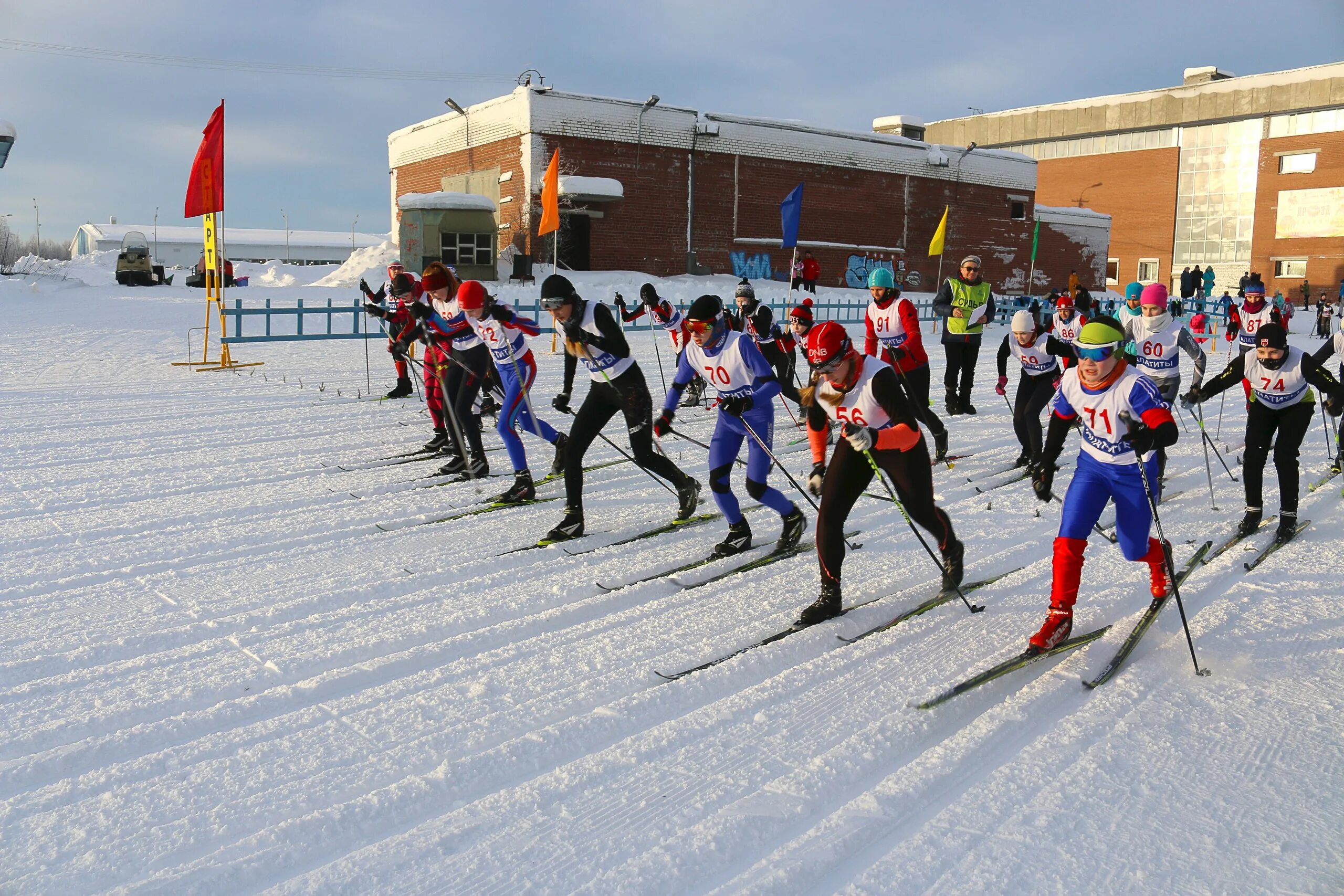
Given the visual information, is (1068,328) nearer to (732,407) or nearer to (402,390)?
(732,407)

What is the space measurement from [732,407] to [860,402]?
123cm

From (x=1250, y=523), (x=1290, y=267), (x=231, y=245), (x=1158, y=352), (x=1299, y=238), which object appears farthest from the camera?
(x=231, y=245)

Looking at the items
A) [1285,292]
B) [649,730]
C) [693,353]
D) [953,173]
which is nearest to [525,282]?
[953,173]

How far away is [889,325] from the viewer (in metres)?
9.23

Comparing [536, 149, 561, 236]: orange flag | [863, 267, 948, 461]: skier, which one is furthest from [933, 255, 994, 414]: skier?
[536, 149, 561, 236]: orange flag

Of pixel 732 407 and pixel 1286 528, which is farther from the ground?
pixel 732 407

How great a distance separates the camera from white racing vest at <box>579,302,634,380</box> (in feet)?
20.7

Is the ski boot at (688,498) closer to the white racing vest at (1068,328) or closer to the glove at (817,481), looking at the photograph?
the glove at (817,481)

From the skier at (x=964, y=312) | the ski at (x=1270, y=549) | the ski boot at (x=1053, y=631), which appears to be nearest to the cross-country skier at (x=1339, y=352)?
the ski at (x=1270, y=549)

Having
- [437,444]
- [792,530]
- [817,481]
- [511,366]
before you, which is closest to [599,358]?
[511,366]

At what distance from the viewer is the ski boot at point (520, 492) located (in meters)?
7.27

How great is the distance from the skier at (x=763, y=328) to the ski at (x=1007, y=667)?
5487 millimetres

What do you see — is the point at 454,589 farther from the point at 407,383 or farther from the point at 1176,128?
the point at 1176,128

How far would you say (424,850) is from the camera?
291cm
